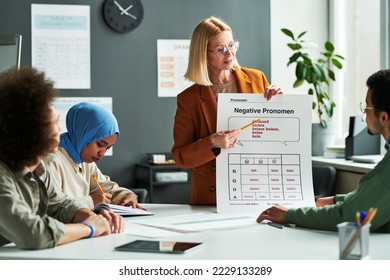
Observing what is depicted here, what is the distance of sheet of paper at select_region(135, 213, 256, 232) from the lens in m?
2.06

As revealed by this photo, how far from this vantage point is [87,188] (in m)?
2.48

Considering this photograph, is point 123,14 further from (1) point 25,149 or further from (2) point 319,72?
(1) point 25,149

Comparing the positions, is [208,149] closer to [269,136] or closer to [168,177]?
[269,136]

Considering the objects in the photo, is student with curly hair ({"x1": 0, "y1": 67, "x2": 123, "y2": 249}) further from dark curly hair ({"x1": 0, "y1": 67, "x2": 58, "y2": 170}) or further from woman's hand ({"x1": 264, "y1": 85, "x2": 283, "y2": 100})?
woman's hand ({"x1": 264, "y1": 85, "x2": 283, "y2": 100})

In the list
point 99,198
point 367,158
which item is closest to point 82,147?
point 99,198

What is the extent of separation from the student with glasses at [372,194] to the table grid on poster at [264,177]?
12.0 inches

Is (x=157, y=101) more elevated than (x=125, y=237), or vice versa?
(x=157, y=101)

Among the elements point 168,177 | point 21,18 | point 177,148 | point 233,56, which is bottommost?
point 168,177

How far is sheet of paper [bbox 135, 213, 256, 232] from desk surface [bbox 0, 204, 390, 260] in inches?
2.3

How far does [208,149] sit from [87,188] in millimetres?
516

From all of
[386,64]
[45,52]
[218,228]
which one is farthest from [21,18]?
[218,228]

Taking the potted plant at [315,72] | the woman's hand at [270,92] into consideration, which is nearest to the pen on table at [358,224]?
the woman's hand at [270,92]

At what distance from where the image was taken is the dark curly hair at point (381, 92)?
1922 mm

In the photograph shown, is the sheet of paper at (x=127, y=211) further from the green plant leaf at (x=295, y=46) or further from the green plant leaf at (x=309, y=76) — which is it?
the green plant leaf at (x=295, y=46)
